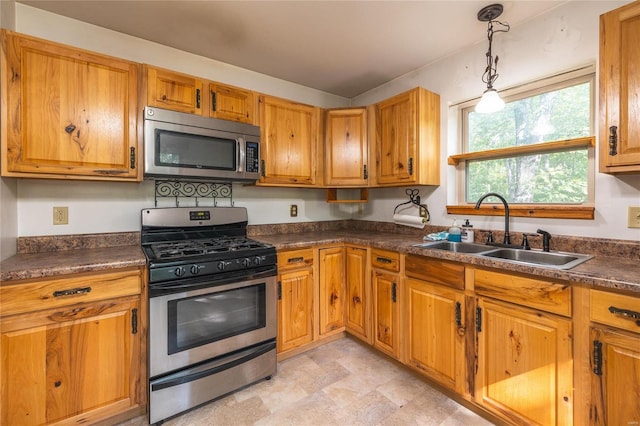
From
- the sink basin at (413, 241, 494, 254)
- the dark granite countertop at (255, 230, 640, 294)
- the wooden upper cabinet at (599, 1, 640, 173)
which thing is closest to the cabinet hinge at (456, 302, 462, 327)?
the dark granite countertop at (255, 230, 640, 294)

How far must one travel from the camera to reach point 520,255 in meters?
1.75

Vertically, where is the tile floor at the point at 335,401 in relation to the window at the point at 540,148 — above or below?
below

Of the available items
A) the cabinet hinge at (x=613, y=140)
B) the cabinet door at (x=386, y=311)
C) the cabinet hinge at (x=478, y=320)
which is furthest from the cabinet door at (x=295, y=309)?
the cabinet hinge at (x=613, y=140)

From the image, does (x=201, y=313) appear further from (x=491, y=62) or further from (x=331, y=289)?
(x=491, y=62)

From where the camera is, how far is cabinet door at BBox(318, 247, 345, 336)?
230cm

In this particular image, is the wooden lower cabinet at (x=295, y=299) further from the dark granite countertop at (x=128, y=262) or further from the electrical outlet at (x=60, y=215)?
the electrical outlet at (x=60, y=215)

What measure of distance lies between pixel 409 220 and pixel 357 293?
787 millimetres

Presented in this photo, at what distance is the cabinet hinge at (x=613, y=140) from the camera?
1.31 metres

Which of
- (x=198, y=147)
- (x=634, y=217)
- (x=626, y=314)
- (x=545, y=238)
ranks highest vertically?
(x=198, y=147)

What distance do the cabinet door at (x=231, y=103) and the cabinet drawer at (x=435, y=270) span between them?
163cm

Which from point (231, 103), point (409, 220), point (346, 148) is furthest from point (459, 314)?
point (231, 103)

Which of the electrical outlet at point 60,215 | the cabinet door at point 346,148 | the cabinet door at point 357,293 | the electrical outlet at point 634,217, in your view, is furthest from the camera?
the cabinet door at point 346,148

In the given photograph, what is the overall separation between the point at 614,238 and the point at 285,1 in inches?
90.2

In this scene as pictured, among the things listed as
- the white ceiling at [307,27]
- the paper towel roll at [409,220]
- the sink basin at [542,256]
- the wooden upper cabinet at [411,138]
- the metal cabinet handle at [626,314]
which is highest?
the white ceiling at [307,27]
